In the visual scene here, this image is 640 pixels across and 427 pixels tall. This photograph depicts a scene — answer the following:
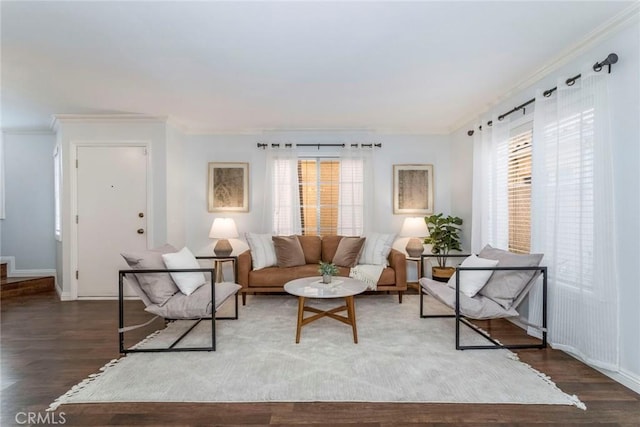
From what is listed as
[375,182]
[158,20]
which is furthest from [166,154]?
[375,182]

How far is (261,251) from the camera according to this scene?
4.41 m

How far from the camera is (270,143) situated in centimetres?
514

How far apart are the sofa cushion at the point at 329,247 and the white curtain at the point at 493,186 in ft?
6.14

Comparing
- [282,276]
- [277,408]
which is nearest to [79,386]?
[277,408]

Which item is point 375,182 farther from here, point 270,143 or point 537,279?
point 537,279

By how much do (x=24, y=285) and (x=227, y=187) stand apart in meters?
3.27

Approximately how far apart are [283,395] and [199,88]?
304cm

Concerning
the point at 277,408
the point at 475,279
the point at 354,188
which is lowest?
the point at 277,408

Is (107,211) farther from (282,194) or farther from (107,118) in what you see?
(282,194)

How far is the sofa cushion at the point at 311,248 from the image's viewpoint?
4.70 metres

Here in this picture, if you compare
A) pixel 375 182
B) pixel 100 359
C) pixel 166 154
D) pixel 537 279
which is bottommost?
pixel 100 359

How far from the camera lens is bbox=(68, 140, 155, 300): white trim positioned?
4.44 metres

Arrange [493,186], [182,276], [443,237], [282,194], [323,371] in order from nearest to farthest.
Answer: [323,371], [182,276], [493,186], [443,237], [282,194]

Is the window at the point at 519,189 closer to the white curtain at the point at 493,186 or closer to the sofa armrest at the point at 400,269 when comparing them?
the white curtain at the point at 493,186
